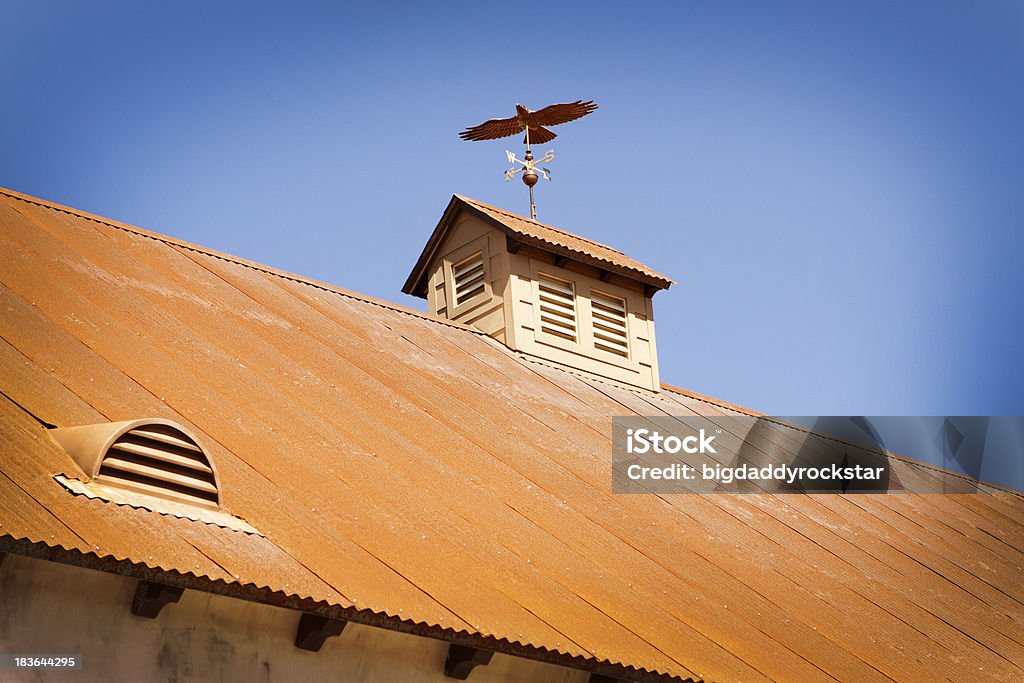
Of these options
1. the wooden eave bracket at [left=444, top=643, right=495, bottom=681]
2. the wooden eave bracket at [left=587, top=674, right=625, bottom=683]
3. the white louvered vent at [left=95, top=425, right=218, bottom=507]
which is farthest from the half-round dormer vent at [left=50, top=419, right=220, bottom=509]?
the wooden eave bracket at [left=587, top=674, right=625, bottom=683]

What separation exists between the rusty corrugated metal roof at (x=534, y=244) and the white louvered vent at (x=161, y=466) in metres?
9.89

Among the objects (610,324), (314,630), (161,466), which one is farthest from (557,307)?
(314,630)

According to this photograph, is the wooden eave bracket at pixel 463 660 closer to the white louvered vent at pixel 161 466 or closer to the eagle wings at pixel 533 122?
the white louvered vent at pixel 161 466

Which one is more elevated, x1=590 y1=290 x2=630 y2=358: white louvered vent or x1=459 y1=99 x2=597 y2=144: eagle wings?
x1=459 y1=99 x2=597 y2=144: eagle wings

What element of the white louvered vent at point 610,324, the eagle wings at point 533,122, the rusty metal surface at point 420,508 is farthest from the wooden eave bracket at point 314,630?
the eagle wings at point 533,122

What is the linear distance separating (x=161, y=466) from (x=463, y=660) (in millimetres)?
2515

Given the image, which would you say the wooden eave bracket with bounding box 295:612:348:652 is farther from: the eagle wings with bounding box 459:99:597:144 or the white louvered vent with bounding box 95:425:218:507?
the eagle wings with bounding box 459:99:597:144

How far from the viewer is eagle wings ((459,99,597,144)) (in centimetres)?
2222

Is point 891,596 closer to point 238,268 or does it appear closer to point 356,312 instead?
point 356,312

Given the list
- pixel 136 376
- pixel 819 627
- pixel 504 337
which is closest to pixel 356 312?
pixel 504 337

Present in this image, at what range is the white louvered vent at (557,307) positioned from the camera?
62.0ft

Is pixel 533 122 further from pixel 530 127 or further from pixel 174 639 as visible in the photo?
pixel 174 639

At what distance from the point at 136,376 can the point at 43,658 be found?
3.54 m

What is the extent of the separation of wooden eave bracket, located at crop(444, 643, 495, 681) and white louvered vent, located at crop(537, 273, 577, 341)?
9.15 metres
